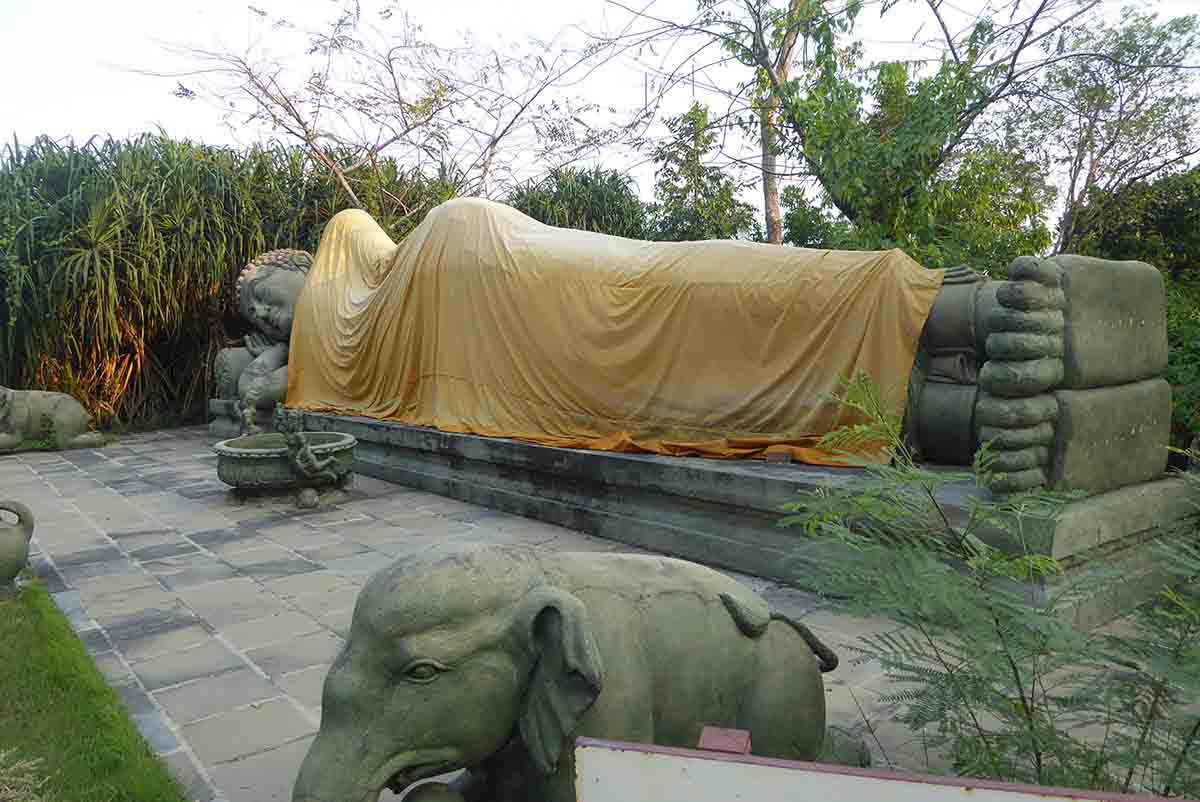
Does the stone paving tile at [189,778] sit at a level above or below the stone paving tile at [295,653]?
above

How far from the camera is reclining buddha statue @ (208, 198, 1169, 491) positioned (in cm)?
281

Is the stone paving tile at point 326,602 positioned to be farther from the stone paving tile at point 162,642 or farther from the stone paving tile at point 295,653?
the stone paving tile at point 162,642

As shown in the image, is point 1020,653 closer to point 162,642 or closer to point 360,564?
point 162,642

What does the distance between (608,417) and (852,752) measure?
119 inches

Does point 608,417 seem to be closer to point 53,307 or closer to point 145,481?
point 145,481

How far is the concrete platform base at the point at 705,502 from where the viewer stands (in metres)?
2.82

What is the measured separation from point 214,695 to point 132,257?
7291 mm

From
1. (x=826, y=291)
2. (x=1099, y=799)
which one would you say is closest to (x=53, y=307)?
(x=826, y=291)

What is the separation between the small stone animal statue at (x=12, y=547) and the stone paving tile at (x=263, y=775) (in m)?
1.90

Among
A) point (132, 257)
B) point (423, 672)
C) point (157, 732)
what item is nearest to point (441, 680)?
point (423, 672)

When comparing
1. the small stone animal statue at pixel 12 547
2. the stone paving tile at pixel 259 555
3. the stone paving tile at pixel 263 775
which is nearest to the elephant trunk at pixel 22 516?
the small stone animal statue at pixel 12 547

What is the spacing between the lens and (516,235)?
541 centimetres

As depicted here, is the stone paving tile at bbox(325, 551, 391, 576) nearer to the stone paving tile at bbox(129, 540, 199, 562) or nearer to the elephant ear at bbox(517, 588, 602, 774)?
the stone paving tile at bbox(129, 540, 199, 562)

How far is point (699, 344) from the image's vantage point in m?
4.15
